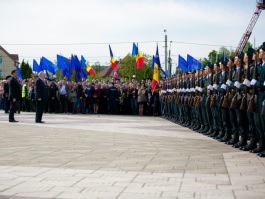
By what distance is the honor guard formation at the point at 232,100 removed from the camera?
30.3ft

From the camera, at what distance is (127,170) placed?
23.1 feet

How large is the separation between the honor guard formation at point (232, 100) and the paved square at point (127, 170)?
48cm

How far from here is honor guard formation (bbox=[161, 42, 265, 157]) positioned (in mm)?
9242

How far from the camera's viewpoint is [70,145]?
10.5 m

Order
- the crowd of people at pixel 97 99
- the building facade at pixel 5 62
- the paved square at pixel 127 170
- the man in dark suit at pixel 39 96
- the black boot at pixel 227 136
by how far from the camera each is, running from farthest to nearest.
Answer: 1. the building facade at pixel 5 62
2. the crowd of people at pixel 97 99
3. the man in dark suit at pixel 39 96
4. the black boot at pixel 227 136
5. the paved square at pixel 127 170

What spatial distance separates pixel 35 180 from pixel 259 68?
4953 mm

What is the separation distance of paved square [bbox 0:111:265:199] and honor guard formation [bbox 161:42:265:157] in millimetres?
479

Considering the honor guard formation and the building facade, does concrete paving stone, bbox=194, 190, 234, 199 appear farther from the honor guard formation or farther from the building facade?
the building facade

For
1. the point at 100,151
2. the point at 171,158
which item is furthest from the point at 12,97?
the point at 171,158

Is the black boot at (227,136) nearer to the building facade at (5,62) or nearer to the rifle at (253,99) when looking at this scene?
the rifle at (253,99)

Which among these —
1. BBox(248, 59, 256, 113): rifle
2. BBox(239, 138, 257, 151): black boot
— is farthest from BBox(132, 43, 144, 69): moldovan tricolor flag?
BBox(248, 59, 256, 113): rifle

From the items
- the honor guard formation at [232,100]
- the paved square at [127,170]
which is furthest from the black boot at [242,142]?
the paved square at [127,170]

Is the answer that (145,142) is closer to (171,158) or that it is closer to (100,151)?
(100,151)

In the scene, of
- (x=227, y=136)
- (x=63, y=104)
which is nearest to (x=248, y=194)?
(x=227, y=136)
